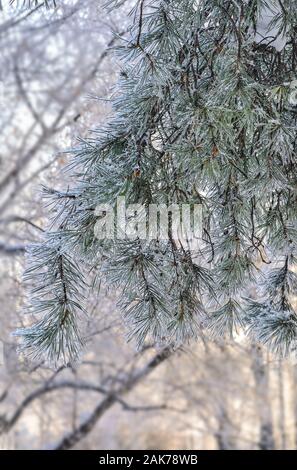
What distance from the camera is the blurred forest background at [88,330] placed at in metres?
4.13

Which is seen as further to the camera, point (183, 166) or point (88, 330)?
point (88, 330)

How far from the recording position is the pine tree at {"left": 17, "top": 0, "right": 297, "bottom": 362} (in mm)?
1753

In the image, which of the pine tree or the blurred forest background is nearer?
the pine tree

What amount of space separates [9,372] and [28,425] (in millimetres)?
7924

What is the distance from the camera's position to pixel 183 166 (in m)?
1.79

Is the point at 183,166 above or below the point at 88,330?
above

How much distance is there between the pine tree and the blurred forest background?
4.62 feet

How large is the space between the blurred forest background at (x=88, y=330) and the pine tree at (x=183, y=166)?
4.62ft

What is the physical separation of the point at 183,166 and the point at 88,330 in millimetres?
1874

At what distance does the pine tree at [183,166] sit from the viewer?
5.75 ft

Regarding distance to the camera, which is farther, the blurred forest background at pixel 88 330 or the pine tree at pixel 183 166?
the blurred forest background at pixel 88 330

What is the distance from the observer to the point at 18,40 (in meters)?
6.74
